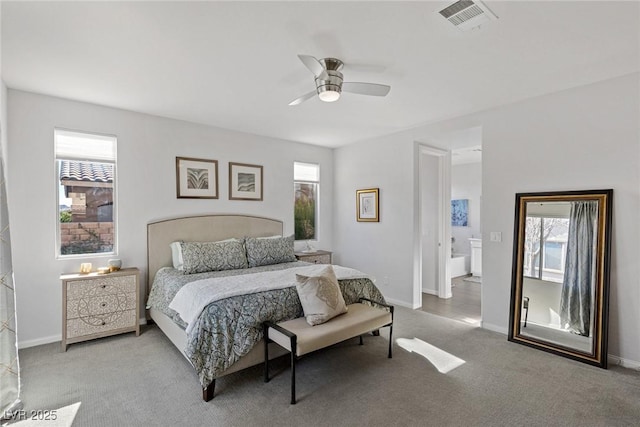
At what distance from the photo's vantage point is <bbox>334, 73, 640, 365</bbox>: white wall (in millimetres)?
2873

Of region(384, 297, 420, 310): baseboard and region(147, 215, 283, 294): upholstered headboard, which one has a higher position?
region(147, 215, 283, 294): upholstered headboard

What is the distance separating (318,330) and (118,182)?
302 cm

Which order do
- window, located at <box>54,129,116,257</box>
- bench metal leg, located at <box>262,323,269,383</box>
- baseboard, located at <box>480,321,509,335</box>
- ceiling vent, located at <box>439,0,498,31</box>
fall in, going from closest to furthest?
ceiling vent, located at <box>439,0,498,31</box> → bench metal leg, located at <box>262,323,269,383</box> → window, located at <box>54,129,116,257</box> → baseboard, located at <box>480,321,509,335</box>

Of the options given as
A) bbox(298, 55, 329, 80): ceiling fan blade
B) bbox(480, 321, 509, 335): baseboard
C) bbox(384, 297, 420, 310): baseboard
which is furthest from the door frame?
bbox(298, 55, 329, 80): ceiling fan blade

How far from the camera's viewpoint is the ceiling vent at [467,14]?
1.90 metres

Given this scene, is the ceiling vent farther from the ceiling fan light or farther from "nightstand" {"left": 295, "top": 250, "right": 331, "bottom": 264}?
"nightstand" {"left": 295, "top": 250, "right": 331, "bottom": 264}

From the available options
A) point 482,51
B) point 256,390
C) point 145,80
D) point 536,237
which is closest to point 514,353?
point 536,237

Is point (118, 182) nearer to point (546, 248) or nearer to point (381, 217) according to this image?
point (381, 217)

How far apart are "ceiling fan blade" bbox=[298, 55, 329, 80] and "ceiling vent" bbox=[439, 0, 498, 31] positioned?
848mm

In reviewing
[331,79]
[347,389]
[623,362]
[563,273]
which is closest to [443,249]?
[563,273]

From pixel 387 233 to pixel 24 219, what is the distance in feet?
14.7

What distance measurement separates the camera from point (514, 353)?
3158 mm

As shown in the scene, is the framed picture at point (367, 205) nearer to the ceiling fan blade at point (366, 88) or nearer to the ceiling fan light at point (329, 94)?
the ceiling fan blade at point (366, 88)

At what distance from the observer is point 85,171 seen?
3.68 meters
